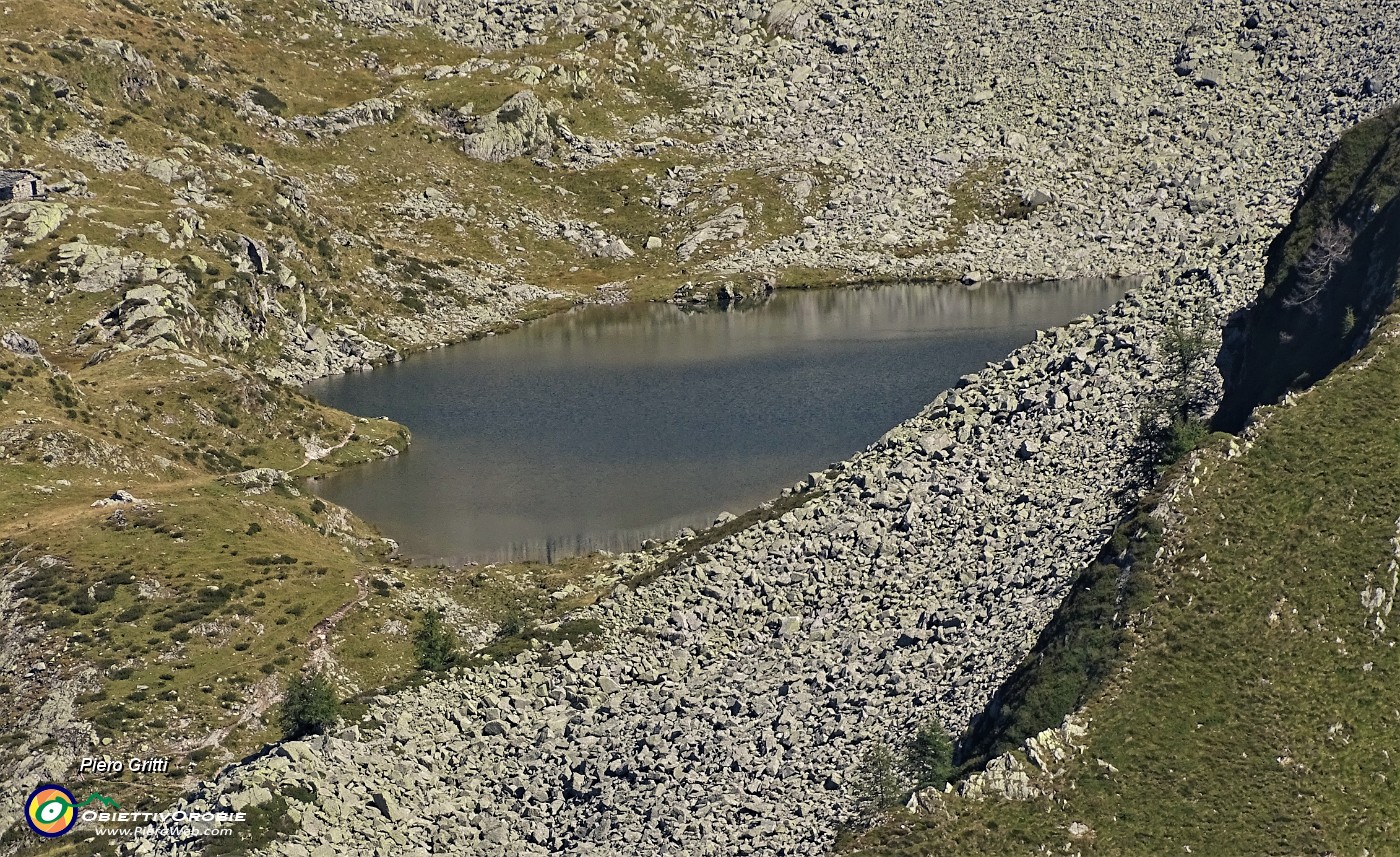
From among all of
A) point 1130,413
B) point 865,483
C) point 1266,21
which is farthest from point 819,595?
point 1266,21

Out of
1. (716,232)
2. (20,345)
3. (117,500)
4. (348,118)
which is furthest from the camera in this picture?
(348,118)

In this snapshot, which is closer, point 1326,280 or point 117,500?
point 1326,280

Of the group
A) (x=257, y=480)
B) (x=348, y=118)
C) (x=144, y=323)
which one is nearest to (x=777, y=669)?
(x=257, y=480)

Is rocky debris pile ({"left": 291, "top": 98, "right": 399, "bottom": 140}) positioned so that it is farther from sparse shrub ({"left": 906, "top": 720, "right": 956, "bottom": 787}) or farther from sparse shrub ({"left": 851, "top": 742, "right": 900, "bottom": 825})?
sparse shrub ({"left": 906, "top": 720, "right": 956, "bottom": 787})

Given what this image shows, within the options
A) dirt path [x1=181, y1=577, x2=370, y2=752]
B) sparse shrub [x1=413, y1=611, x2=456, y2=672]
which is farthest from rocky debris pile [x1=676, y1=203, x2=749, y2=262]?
sparse shrub [x1=413, y1=611, x2=456, y2=672]

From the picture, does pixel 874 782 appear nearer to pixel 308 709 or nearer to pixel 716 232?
pixel 308 709
